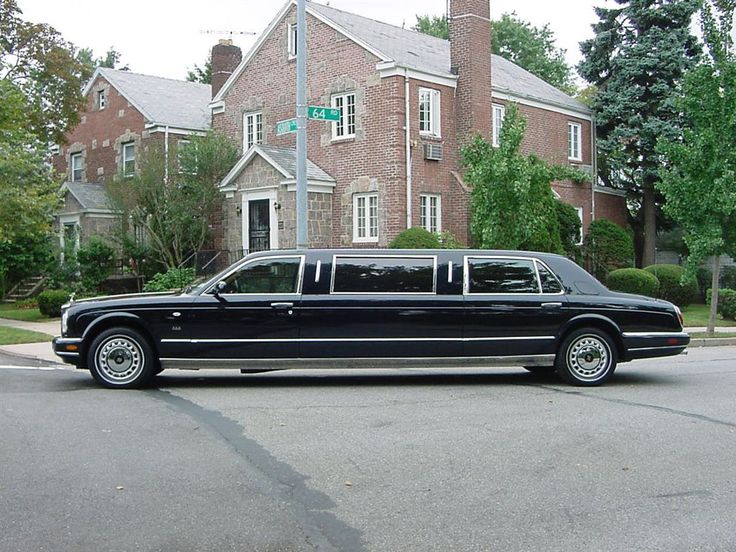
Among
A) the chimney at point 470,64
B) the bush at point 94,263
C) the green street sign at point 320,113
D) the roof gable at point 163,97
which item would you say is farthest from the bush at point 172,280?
the green street sign at point 320,113

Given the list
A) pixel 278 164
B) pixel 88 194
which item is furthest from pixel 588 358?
pixel 88 194

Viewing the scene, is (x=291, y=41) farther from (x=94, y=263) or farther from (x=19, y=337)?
(x=19, y=337)

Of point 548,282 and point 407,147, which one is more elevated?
point 407,147

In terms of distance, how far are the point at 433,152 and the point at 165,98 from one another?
15.4m

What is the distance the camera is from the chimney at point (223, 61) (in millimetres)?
32094

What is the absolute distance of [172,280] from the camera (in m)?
24.5

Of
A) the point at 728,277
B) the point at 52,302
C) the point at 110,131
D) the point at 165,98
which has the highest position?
the point at 165,98

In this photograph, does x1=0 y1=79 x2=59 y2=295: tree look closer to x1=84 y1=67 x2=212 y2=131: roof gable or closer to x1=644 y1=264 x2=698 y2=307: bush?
x1=84 y1=67 x2=212 y2=131: roof gable

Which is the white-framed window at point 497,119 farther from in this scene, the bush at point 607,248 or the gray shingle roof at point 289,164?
the bush at point 607,248

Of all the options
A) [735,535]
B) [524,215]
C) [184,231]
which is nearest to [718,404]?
[735,535]

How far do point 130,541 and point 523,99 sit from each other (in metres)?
25.3

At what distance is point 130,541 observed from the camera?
477 cm

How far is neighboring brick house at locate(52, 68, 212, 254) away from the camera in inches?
1248

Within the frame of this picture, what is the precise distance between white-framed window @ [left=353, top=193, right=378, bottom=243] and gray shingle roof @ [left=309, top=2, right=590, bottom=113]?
3.98 meters
